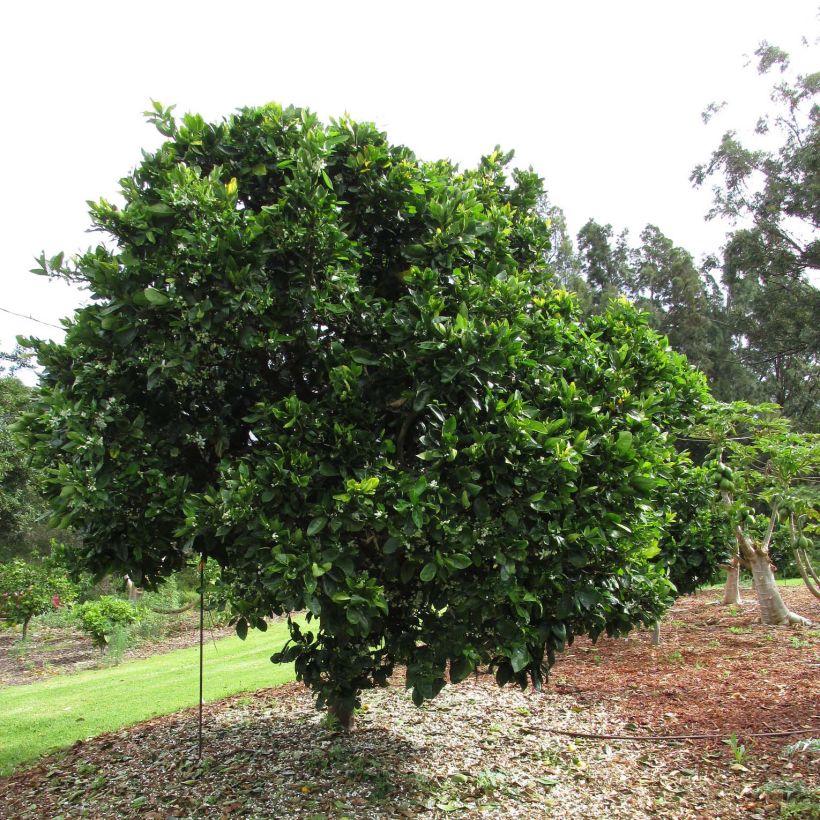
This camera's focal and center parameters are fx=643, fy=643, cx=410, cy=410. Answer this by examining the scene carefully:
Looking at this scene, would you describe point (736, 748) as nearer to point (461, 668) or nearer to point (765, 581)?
point (461, 668)

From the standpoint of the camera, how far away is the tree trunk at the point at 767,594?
29.2 ft

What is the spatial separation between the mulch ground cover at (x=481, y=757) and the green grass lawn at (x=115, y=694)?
0.55m

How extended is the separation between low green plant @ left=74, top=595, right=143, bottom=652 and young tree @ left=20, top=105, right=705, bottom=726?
30.7 feet

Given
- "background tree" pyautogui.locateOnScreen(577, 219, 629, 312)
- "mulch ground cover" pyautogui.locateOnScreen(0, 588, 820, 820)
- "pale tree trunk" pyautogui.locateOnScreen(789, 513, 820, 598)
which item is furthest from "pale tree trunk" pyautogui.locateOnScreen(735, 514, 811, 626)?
"background tree" pyautogui.locateOnScreen(577, 219, 629, 312)

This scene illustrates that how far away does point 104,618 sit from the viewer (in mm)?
12078

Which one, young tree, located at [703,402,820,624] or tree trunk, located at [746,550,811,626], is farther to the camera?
tree trunk, located at [746,550,811,626]

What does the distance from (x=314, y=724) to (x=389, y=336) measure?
390cm

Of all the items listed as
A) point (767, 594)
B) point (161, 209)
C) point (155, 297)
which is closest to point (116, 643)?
point (155, 297)

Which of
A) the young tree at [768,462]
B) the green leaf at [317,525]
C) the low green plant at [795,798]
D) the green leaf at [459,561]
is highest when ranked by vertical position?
the young tree at [768,462]

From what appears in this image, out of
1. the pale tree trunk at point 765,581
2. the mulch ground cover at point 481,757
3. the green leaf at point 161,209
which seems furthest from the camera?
the pale tree trunk at point 765,581

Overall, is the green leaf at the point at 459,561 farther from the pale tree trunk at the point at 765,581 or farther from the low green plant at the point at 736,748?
the pale tree trunk at the point at 765,581

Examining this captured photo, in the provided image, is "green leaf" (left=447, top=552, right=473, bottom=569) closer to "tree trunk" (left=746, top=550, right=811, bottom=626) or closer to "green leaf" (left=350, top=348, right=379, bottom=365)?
"green leaf" (left=350, top=348, right=379, bottom=365)

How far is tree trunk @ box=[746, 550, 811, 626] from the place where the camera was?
889 centimetres

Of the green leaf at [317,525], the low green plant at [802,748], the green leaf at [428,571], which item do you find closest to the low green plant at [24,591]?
the green leaf at [317,525]
